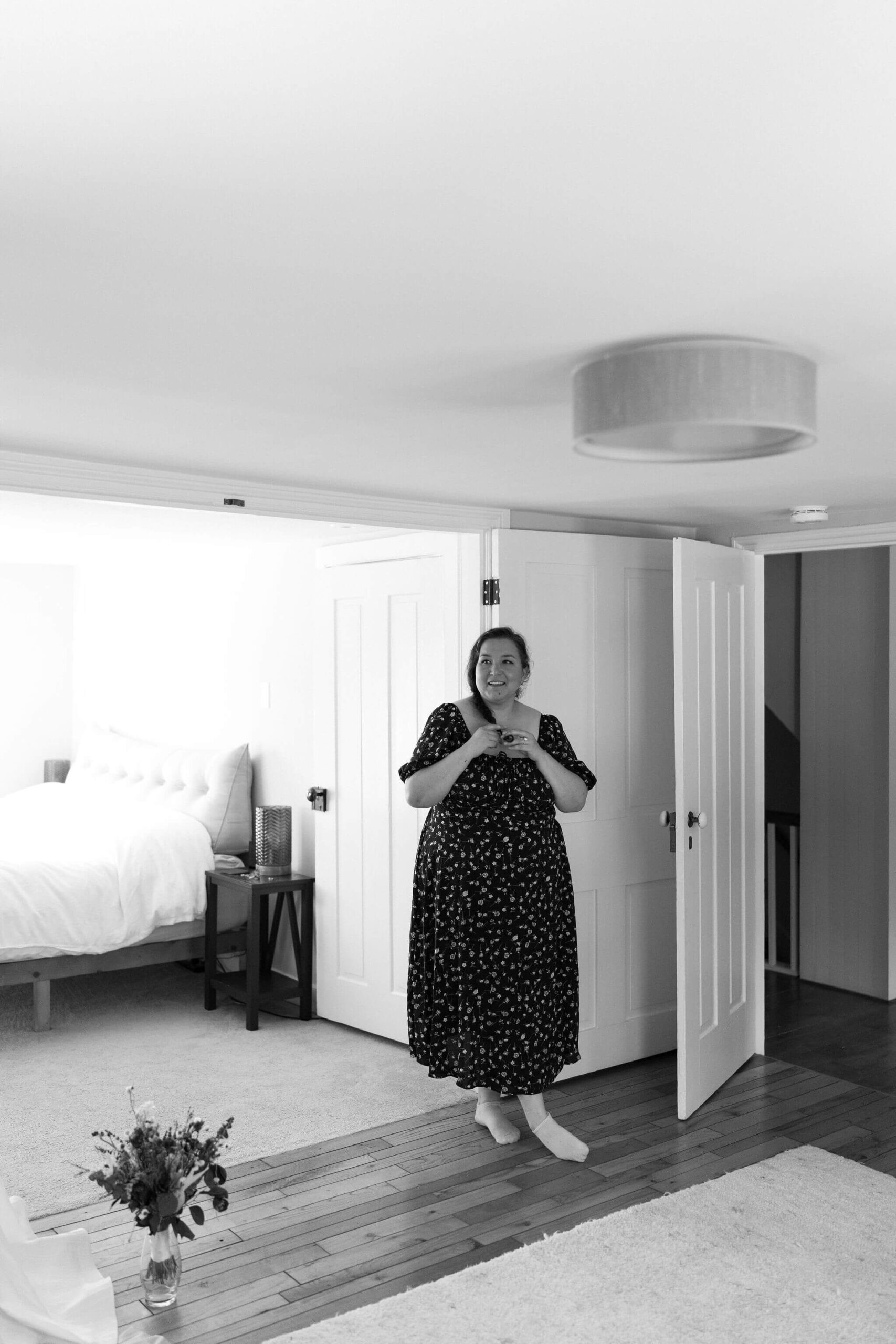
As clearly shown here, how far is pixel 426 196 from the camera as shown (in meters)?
1.35

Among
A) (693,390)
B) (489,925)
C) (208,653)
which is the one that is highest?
(693,390)

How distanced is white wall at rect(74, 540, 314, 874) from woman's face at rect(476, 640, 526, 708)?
1894 mm

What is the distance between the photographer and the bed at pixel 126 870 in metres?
4.99

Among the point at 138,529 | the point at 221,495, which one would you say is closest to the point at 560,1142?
the point at 221,495

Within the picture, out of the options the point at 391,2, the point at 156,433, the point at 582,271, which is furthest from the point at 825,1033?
the point at 391,2

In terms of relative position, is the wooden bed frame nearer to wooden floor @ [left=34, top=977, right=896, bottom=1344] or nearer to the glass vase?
wooden floor @ [left=34, top=977, right=896, bottom=1344]

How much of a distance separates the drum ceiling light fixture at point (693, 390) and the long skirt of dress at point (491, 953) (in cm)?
183

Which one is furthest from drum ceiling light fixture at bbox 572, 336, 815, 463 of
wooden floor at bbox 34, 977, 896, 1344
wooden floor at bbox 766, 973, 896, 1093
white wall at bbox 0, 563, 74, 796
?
white wall at bbox 0, 563, 74, 796

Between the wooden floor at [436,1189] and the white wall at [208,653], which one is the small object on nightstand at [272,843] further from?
the wooden floor at [436,1189]

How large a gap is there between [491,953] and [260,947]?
1.94m

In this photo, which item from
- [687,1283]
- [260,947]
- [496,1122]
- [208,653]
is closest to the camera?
[687,1283]

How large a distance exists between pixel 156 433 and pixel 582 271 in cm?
148

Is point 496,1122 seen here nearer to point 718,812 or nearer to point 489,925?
point 489,925

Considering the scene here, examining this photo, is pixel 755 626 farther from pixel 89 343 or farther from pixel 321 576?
pixel 89 343
